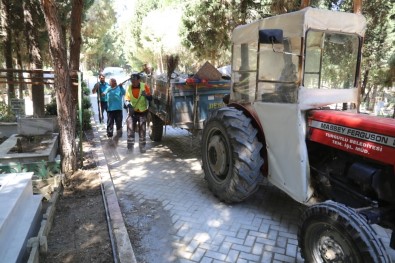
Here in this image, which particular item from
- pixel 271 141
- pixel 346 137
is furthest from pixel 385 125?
pixel 271 141

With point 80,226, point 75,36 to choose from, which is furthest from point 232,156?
point 75,36

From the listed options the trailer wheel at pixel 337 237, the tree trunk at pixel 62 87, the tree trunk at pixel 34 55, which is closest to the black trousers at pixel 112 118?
the tree trunk at pixel 34 55

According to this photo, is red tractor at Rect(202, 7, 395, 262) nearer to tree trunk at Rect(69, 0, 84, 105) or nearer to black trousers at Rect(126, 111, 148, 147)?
black trousers at Rect(126, 111, 148, 147)

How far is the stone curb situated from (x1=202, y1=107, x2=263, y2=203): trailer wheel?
150cm

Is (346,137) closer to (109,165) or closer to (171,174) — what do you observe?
(171,174)

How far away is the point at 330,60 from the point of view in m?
4.18

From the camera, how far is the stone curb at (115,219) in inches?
144

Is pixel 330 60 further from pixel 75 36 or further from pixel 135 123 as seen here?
pixel 75 36

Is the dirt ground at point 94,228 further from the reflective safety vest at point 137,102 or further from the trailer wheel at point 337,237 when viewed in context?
the reflective safety vest at point 137,102

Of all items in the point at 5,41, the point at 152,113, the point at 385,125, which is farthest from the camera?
the point at 5,41

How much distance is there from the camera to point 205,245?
3959 mm

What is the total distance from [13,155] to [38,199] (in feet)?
6.66

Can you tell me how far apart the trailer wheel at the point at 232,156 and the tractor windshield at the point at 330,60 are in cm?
105

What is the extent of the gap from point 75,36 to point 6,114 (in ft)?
13.5
